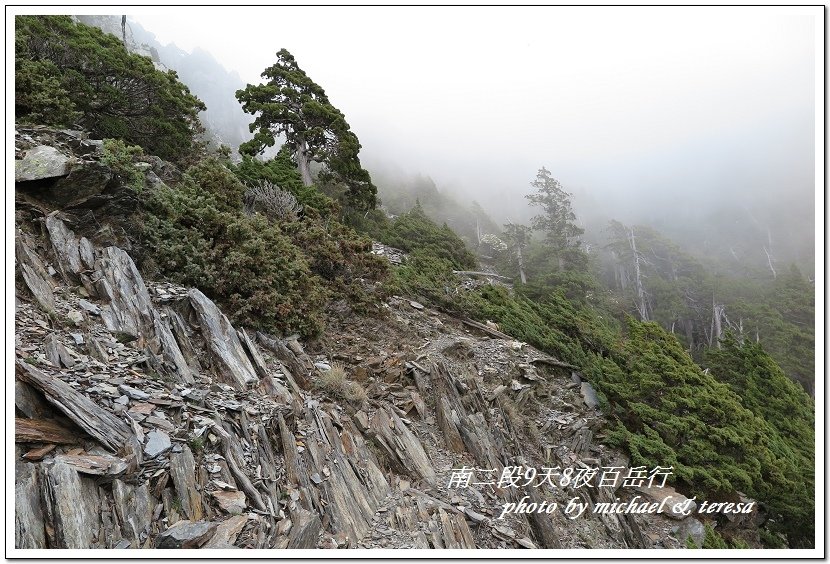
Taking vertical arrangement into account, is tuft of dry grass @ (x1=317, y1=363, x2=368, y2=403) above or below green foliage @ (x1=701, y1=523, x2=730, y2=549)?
above

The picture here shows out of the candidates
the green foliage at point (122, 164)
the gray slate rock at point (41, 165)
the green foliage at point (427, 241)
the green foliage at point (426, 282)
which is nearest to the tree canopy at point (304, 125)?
the green foliage at point (427, 241)

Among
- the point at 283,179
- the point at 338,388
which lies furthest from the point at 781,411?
the point at 283,179

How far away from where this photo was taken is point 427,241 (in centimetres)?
1927

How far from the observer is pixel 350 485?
550 cm

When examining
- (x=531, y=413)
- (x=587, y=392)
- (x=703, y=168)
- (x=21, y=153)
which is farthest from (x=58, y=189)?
(x=703, y=168)

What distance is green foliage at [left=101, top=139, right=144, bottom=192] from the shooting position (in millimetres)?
7434

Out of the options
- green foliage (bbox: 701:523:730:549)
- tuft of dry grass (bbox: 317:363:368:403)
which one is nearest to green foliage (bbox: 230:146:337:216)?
tuft of dry grass (bbox: 317:363:368:403)

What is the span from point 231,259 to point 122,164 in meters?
2.81

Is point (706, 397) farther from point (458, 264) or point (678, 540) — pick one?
point (458, 264)

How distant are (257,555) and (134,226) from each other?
6.82 meters

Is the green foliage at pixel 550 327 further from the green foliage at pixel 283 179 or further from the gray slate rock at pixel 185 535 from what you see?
the gray slate rock at pixel 185 535

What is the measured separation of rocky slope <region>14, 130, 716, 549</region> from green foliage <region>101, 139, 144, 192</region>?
0.72 feet

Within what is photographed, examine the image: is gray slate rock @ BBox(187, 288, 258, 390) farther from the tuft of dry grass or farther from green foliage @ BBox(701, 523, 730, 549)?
A: green foliage @ BBox(701, 523, 730, 549)

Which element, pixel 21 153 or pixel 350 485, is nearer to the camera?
pixel 350 485
